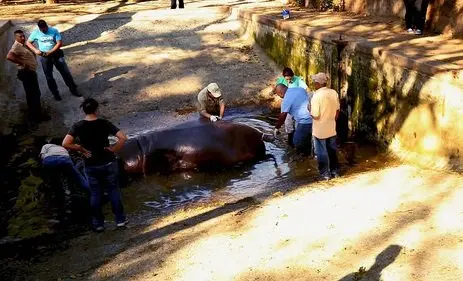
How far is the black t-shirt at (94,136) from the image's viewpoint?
238 inches

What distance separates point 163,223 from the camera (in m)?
6.59

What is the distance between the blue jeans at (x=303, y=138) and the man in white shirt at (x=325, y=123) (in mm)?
1004

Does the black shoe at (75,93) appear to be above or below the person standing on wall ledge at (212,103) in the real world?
below

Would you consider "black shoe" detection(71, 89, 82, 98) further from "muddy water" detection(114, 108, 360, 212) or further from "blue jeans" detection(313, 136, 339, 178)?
"blue jeans" detection(313, 136, 339, 178)

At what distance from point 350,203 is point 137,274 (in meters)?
2.59

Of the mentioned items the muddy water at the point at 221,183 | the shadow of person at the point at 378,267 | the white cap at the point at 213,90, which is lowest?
the muddy water at the point at 221,183

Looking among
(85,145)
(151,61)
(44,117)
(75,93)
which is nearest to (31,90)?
(44,117)

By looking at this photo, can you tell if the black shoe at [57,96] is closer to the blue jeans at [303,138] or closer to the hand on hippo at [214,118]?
the hand on hippo at [214,118]

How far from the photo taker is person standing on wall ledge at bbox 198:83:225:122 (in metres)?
9.34

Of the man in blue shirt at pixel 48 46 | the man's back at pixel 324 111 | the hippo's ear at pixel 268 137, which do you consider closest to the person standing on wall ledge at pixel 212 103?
the hippo's ear at pixel 268 137

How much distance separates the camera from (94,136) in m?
6.04

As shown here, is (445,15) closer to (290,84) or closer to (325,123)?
(290,84)

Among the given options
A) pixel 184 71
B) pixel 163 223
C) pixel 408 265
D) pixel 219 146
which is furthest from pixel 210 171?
pixel 184 71

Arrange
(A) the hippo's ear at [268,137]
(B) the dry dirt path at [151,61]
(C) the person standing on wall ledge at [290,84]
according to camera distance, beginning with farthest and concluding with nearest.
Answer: (B) the dry dirt path at [151,61] < (A) the hippo's ear at [268,137] < (C) the person standing on wall ledge at [290,84]
